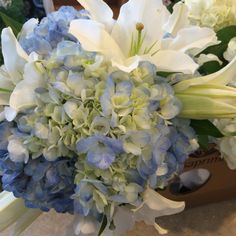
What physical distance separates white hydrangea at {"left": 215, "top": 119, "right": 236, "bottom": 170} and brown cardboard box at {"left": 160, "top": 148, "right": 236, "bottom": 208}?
6.5 inches

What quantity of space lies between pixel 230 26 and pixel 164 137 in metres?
0.21

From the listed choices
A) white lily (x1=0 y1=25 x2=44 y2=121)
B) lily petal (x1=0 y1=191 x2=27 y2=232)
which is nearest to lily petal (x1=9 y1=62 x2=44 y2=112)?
white lily (x1=0 y1=25 x2=44 y2=121)

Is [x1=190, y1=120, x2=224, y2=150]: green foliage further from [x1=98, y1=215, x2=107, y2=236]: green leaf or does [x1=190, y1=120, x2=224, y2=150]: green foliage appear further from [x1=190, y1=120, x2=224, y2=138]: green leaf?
[x1=98, y1=215, x2=107, y2=236]: green leaf

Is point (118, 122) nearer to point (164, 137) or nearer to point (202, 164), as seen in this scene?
point (164, 137)

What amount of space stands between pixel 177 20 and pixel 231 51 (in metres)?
0.10

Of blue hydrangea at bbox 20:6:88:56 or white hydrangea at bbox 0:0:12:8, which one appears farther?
white hydrangea at bbox 0:0:12:8

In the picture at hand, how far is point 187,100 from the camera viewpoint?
387 mm

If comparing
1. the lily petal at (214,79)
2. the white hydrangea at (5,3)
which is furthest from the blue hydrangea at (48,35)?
the white hydrangea at (5,3)

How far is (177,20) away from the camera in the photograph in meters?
0.40

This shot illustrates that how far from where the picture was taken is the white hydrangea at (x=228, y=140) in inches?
17.2

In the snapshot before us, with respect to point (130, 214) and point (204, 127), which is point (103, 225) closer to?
point (130, 214)

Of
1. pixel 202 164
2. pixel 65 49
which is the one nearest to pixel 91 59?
pixel 65 49

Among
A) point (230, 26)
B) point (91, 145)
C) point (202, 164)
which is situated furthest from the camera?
point (202, 164)

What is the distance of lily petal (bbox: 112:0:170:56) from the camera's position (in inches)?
14.6
